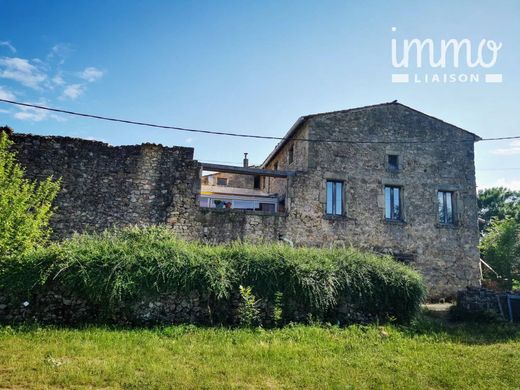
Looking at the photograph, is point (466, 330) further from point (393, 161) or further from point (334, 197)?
point (393, 161)

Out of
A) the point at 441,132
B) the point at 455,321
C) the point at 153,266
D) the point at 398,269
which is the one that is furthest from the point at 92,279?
the point at 441,132

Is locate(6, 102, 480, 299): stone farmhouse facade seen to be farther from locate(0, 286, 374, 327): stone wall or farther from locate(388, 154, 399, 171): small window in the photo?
locate(0, 286, 374, 327): stone wall

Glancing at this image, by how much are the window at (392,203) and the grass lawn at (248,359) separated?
6607 mm

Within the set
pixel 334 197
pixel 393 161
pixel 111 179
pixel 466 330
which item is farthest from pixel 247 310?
pixel 393 161

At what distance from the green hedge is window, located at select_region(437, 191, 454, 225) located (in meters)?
6.30

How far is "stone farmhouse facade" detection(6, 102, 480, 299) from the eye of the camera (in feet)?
38.4

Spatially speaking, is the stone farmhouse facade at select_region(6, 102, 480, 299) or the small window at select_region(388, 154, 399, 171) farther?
the small window at select_region(388, 154, 399, 171)

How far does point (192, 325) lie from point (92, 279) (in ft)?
7.15

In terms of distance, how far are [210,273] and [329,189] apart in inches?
286

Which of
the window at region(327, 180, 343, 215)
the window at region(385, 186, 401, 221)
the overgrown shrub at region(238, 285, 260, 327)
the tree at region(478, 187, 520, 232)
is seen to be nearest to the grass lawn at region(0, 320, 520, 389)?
the overgrown shrub at region(238, 285, 260, 327)

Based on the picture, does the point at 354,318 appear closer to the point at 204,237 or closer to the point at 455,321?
the point at 455,321

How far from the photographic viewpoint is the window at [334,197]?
13617mm

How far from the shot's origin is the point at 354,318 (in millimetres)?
8586

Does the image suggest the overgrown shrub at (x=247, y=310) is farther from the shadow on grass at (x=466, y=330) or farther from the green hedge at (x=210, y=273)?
the shadow on grass at (x=466, y=330)
